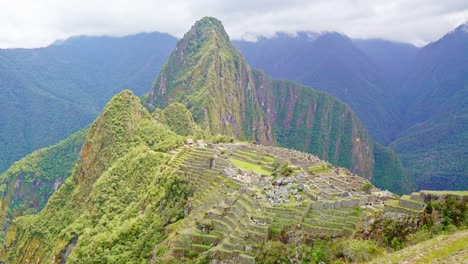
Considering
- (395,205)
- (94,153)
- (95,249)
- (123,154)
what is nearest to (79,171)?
(94,153)

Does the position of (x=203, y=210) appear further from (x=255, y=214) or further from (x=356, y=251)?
(x=356, y=251)

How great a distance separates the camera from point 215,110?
166 m

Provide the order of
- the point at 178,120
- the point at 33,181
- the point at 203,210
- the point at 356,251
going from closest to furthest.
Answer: the point at 356,251 < the point at 203,210 < the point at 178,120 < the point at 33,181

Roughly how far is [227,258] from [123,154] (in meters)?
62.3

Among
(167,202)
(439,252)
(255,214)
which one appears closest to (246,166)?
(167,202)

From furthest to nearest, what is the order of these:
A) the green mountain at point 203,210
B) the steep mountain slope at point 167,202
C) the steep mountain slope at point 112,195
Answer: the steep mountain slope at point 112,195, the steep mountain slope at point 167,202, the green mountain at point 203,210

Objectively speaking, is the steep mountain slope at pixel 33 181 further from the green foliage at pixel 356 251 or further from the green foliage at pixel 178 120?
the green foliage at pixel 356 251

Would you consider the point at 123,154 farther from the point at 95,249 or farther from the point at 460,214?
the point at 460,214

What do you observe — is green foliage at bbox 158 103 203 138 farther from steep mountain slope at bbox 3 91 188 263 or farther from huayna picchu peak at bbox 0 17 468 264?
steep mountain slope at bbox 3 91 188 263

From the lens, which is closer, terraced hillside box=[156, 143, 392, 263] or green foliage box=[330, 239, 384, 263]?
green foliage box=[330, 239, 384, 263]

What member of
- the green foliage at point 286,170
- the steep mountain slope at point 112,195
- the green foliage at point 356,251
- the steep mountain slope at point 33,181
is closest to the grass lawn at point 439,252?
the green foliage at point 356,251

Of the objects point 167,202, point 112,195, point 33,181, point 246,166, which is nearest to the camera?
point 167,202

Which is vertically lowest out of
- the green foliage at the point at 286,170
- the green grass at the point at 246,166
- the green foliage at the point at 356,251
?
the green grass at the point at 246,166

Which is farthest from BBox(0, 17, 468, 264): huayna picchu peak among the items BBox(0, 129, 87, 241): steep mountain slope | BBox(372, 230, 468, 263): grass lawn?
BBox(0, 129, 87, 241): steep mountain slope
